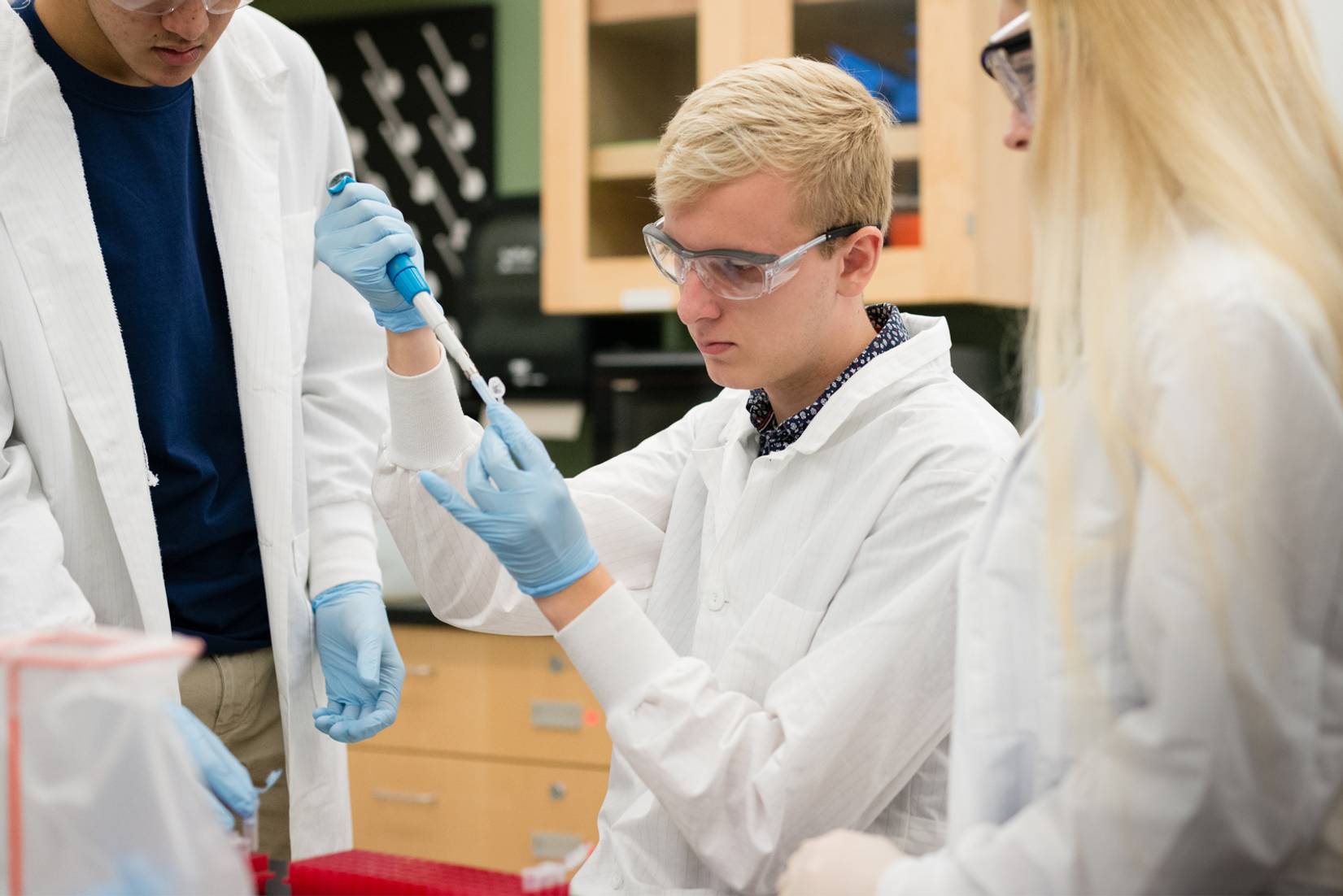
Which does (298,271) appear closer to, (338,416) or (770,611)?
(338,416)

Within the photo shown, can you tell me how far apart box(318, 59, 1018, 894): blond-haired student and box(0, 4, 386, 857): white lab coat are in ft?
0.43

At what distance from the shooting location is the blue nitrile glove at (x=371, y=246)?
4.77ft

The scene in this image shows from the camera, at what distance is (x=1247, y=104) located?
2.87ft

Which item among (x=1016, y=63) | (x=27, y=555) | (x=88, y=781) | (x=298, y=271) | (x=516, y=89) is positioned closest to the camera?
(x=88, y=781)

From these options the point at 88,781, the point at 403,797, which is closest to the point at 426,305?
the point at 88,781

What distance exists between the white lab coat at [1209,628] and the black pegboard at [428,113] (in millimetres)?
2750

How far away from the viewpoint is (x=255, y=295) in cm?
154

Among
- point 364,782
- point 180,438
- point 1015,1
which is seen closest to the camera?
point 1015,1

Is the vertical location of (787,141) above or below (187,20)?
below

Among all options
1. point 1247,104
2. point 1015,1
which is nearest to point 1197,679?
point 1247,104

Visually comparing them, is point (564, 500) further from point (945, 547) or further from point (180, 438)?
point (180, 438)

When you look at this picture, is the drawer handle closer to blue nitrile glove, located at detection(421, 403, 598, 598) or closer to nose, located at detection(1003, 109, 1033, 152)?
blue nitrile glove, located at detection(421, 403, 598, 598)

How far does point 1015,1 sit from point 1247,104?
0.79 ft

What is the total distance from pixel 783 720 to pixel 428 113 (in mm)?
2740
